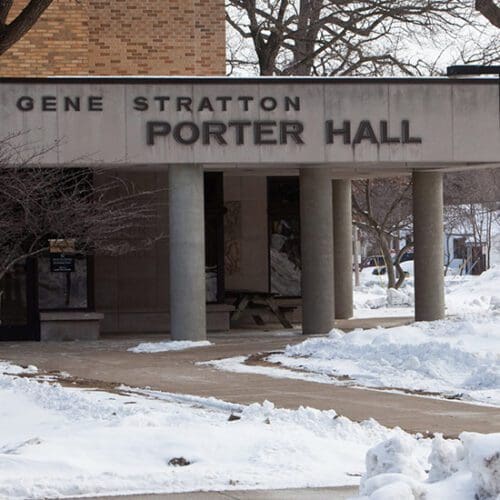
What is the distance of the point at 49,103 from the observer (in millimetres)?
22578

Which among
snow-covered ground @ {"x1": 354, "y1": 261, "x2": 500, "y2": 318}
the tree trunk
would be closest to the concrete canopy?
snow-covered ground @ {"x1": 354, "y1": 261, "x2": 500, "y2": 318}

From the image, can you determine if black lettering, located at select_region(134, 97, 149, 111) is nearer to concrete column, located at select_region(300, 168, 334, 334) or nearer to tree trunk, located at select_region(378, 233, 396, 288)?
concrete column, located at select_region(300, 168, 334, 334)

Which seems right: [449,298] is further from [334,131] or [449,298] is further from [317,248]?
[334,131]

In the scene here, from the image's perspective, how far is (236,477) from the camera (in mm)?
9234

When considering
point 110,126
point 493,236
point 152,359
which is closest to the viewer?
point 152,359

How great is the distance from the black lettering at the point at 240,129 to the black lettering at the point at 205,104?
0.47 metres

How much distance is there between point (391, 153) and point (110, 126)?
528 centimetres

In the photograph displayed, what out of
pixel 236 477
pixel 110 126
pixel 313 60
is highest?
pixel 313 60

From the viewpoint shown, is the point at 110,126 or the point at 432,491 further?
the point at 110,126

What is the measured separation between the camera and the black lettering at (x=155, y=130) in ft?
75.3

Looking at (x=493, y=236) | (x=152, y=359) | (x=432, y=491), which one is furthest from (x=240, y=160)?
(x=493, y=236)

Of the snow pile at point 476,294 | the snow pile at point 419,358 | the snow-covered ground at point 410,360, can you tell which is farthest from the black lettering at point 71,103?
the snow pile at point 476,294

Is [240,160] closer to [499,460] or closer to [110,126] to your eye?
[110,126]

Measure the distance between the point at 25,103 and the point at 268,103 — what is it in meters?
4.41
